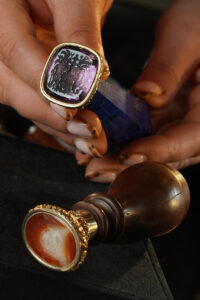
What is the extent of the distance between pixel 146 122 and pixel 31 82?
0.29 metres

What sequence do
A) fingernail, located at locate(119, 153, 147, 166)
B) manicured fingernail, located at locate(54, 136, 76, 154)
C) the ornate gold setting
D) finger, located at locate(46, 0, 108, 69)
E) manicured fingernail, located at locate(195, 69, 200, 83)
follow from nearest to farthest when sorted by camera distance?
the ornate gold setting < finger, located at locate(46, 0, 108, 69) < fingernail, located at locate(119, 153, 147, 166) < manicured fingernail, located at locate(54, 136, 76, 154) < manicured fingernail, located at locate(195, 69, 200, 83)

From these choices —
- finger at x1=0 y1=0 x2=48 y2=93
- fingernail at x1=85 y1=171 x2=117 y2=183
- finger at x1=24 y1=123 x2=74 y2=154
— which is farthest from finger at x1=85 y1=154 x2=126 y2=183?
finger at x1=0 y1=0 x2=48 y2=93

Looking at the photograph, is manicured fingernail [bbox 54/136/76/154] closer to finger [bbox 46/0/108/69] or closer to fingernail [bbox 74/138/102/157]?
fingernail [bbox 74/138/102/157]

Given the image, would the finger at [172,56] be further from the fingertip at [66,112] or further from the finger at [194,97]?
the fingertip at [66,112]

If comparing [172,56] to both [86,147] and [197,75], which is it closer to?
[197,75]

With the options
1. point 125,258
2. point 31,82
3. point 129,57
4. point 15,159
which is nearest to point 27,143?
point 15,159

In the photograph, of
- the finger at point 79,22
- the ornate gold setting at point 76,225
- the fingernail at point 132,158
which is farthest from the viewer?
the fingernail at point 132,158

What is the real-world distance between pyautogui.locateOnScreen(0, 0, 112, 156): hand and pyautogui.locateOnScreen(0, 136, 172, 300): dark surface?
0.09m

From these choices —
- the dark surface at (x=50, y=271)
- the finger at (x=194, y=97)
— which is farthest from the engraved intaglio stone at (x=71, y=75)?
the finger at (x=194, y=97)

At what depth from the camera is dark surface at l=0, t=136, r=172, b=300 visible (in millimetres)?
667

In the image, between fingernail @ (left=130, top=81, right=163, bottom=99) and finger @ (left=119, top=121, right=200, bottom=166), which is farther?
fingernail @ (left=130, top=81, right=163, bottom=99)

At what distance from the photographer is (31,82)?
0.74m

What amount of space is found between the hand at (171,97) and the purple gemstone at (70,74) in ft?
0.86

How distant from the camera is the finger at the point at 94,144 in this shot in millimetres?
778
